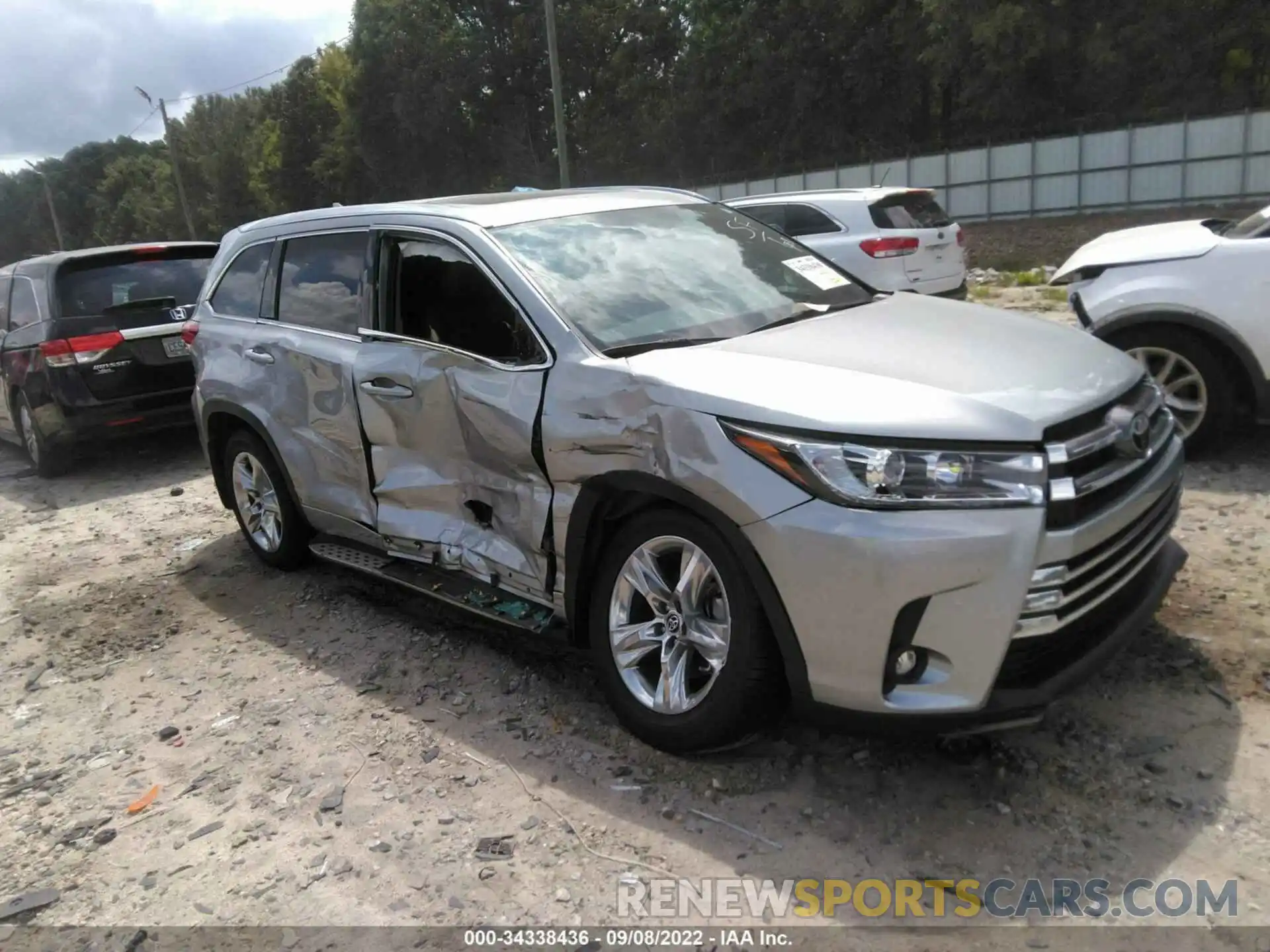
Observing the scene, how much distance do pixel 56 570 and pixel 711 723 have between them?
491 cm

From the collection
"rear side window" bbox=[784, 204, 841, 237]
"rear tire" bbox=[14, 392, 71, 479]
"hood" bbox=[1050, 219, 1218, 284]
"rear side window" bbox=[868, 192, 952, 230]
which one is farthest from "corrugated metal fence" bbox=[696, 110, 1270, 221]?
"rear tire" bbox=[14, 392, 71, 479]

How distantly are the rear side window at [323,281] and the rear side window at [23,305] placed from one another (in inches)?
181

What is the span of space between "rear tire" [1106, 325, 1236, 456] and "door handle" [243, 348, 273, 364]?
15.2ft

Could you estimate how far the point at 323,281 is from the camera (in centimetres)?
475

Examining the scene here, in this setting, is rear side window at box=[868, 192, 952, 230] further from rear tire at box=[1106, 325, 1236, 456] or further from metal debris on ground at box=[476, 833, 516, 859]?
metal debris on ground at box=[476, 833, 516, 859]

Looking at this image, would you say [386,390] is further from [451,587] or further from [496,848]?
[496,848]

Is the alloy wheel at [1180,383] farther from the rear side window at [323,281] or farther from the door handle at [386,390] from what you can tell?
the rear side window at [323,281]

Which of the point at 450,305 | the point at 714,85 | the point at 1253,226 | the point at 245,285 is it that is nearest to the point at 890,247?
the point at 1253,226

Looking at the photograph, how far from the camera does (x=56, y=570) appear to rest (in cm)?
615

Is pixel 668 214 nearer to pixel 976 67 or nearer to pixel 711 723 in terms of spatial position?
pixel 711 723

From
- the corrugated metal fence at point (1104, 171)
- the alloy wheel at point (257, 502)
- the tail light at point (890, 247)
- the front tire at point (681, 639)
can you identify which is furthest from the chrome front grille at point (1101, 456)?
the corrugated metal fence at point (1104, 171)

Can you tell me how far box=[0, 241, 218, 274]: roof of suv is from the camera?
8258mm

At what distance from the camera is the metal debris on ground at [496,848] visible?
117 inches

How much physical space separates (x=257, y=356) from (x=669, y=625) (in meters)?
3.02
